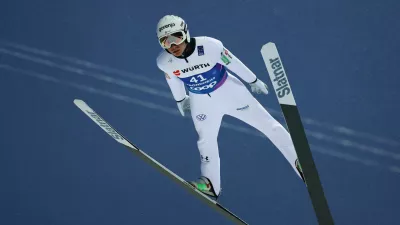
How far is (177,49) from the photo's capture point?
5.51 meters

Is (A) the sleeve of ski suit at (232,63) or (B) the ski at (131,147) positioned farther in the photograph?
(A) the sleeve of ski suit at (232,63)

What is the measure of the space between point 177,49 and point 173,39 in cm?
11

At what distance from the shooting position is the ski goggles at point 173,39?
17.7 feet

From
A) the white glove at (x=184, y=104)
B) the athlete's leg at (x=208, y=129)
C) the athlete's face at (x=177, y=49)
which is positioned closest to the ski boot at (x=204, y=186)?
the athlete's leg at (x=208, y=129)

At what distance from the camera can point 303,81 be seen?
6902 millimetres

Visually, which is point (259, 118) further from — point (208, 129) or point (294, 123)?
point (294, 123)

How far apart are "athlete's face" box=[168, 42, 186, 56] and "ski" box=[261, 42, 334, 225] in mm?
741

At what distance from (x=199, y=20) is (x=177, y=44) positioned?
5.62ft

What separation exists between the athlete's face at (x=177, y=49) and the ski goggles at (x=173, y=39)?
0.13 ft

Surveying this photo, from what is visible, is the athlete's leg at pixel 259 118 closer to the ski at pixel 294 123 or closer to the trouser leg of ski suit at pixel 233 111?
the trouser leg of ski suit at pixel 233 111

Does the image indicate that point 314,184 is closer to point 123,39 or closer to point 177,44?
point 177,44

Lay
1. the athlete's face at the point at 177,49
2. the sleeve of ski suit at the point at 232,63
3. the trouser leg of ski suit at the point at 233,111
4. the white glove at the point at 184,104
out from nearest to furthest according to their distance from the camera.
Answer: the athlete's face at the point at 177,49 < the sleeve of ski suit at the point at 232,63 < the trouser leg of ski suit at the point at 233,111 < the white glove at the point at 184,104

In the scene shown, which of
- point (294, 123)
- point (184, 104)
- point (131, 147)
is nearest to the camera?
point (294, 123)

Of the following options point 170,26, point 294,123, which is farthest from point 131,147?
point 294,123
